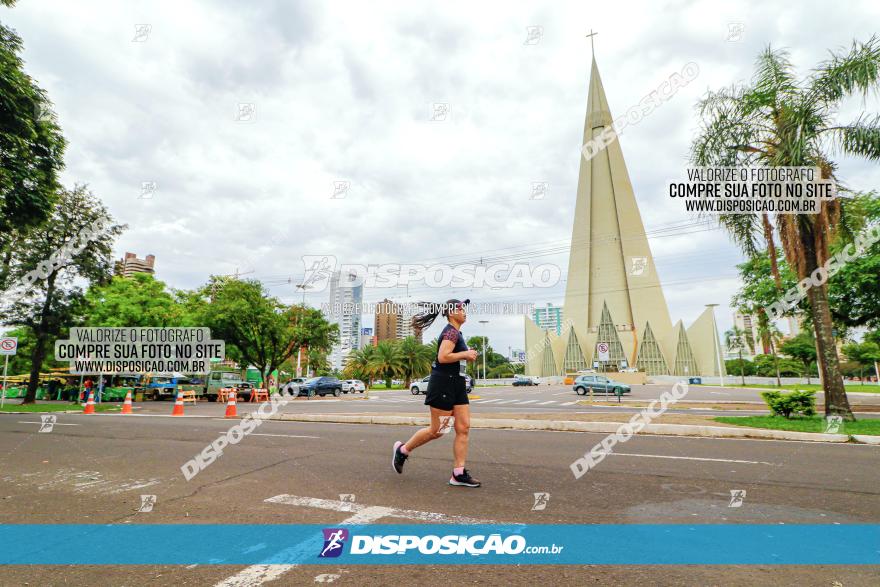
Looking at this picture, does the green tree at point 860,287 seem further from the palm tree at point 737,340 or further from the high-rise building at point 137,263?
the high-rise building at point 137,263

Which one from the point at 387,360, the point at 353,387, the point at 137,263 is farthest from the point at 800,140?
the point at 137,263

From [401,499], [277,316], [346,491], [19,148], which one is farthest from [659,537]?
[277,316]

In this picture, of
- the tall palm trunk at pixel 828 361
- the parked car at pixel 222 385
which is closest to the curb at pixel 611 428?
the tall palm trunk at pixel 828 361

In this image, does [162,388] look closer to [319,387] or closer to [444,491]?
[319,387]

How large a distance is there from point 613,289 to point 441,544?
281 ft

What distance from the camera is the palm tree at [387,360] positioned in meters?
51.2

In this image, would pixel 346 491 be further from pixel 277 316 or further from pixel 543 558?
pixel 277 316

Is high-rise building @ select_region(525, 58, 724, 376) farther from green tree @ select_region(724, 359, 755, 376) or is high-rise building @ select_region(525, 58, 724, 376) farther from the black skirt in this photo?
the black skirt

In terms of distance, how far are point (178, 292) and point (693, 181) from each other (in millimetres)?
38091

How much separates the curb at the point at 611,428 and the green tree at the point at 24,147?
8720 millimetres

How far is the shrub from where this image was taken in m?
11.8

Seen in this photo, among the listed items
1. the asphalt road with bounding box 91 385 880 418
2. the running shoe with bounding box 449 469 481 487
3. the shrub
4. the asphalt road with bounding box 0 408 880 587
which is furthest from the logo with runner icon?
the shrub

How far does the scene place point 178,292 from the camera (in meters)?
37.5

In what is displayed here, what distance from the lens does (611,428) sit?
9859 millimetres
